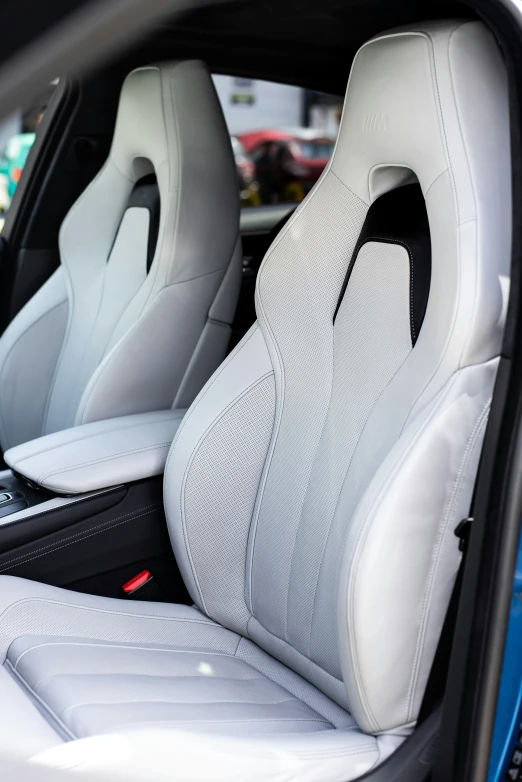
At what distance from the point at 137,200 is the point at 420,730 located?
137 centimetres

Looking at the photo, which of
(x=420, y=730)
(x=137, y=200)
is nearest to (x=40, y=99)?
(x=420, y=730)

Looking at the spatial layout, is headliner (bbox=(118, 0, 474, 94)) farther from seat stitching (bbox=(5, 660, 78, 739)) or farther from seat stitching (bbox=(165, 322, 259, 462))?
seat stitching (bbox=(5, 660, 78, 739))

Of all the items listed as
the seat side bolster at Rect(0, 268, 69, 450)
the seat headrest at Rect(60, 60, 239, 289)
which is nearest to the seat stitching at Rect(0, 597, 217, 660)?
the seat headrest at Rect(60, 60, 239, 289)

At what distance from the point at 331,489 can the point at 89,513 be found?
0.50 metres

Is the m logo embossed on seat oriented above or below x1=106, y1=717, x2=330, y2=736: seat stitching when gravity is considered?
above

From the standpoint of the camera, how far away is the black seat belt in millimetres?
1131

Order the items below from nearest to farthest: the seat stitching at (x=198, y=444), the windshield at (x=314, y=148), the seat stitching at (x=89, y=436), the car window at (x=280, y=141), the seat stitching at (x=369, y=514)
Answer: the seat stitching at (x=369, y=514), the seat stitching at (x=198, y=444), the seat stitching at (x=89, y=436), the car window at (x=280, y=141), the windshield at (x=314, y=148)

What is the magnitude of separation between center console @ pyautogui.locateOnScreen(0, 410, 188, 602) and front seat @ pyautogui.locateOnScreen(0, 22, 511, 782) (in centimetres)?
9

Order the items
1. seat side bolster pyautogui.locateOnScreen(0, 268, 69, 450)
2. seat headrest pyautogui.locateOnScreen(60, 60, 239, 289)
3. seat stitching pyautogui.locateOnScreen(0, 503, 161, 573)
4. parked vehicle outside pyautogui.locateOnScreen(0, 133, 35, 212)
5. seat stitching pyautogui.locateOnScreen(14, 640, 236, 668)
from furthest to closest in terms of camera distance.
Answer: parked vehicle outside pyautogui.locateOnScreen(0, 133, 35, 212)
seat side bolster pyautogui.locateOnScreen(0, 268, 69, 450)
seat headrest pyautogui.locateOnScreen(60, 60, 239, 289)
seat stitching pyautogui.locateOnScreen(0, 503, 161, 573)
seat stitching pyautogui.locateOnScreen(14, 640, 236, 668)

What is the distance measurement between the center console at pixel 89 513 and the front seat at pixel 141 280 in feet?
0.72

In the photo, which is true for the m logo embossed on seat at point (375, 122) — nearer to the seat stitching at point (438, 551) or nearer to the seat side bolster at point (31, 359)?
the seat stitching at point (438, 551)

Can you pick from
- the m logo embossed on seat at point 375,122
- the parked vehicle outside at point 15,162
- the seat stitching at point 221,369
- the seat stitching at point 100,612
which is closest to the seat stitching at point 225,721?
the seat stitching at point 100,612

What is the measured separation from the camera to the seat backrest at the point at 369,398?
109 centimetres

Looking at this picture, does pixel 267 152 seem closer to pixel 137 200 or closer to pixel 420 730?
pixel 137 200
